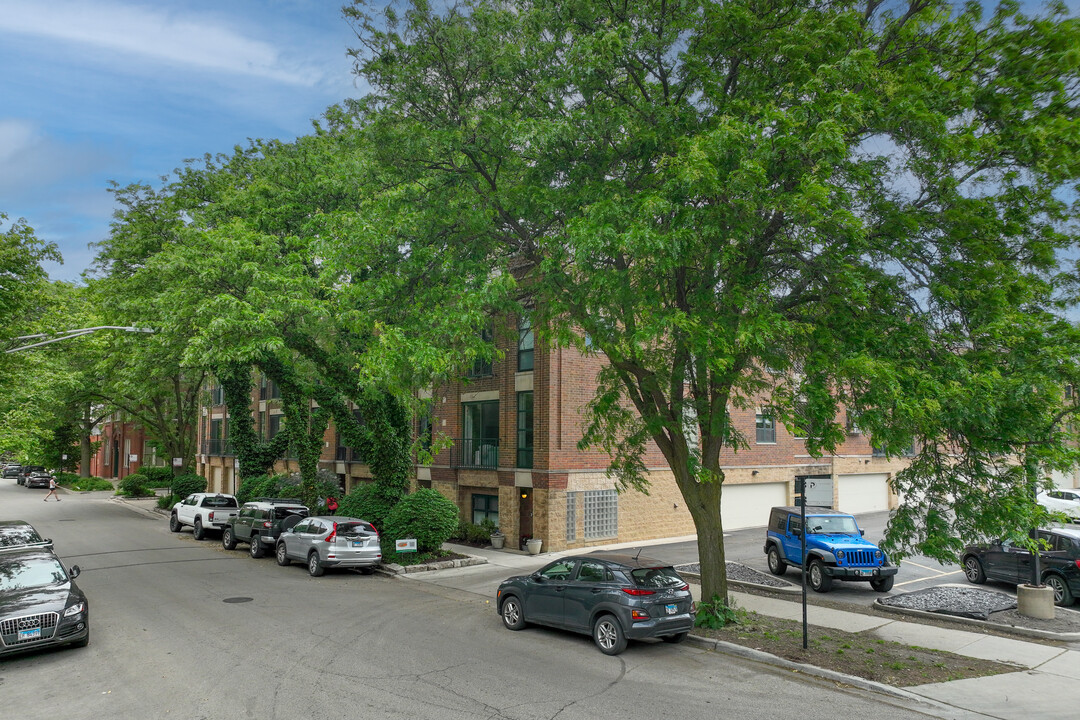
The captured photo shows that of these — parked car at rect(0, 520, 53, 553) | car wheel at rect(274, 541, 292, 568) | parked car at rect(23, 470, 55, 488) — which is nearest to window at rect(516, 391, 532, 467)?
car wheel at rect(274, 541, 292, 568)

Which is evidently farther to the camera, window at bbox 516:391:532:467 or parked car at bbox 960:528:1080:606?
window at bbox 516:391:532:467

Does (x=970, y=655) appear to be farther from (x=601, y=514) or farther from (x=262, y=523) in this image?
(x=262, y=523)

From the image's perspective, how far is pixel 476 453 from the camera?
1012 inches

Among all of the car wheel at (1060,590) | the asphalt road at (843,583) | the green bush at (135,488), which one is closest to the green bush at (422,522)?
the asphalt road at (843,583)

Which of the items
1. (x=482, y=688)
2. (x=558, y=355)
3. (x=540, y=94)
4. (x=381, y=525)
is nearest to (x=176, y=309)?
(x=381, y=525)

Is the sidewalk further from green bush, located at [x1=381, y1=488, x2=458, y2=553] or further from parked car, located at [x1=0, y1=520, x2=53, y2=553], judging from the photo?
parked car, located at [x1=0, y1=520, x2=53, y2=553]

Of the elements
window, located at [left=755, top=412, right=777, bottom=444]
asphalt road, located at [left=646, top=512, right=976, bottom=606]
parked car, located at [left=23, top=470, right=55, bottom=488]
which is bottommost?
parked car, located at [left=23, top=470, right=55, bottom=488]

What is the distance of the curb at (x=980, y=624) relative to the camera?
12.0 m

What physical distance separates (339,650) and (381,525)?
1043 cm

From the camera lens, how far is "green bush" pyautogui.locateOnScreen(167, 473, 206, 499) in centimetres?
3775

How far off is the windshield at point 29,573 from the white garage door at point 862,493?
3259 centimetres

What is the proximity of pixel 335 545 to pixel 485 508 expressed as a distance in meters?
7.93

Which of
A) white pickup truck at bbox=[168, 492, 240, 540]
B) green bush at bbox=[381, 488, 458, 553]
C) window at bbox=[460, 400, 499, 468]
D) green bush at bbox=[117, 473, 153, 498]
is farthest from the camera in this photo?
green bush at bbox=[117, 473, 153, 498]

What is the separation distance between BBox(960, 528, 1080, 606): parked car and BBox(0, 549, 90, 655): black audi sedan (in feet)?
53.4
